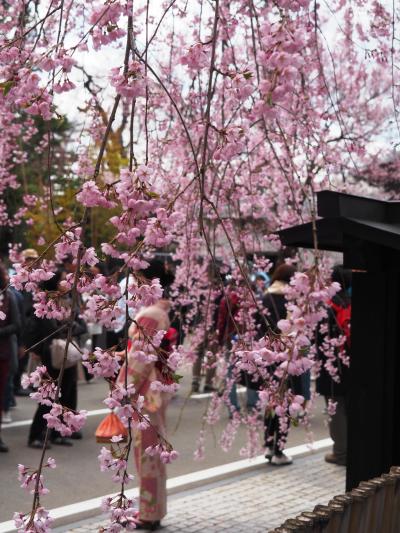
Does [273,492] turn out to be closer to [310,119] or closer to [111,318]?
[310,119]

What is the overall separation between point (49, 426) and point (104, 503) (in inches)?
16.1

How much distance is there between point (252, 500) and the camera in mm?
6578

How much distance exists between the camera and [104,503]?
2.88 metres

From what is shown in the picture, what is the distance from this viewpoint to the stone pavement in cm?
584

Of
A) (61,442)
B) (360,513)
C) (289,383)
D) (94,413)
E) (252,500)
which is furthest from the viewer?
(94,413)

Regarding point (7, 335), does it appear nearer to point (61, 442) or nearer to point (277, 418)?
point (61, 442)

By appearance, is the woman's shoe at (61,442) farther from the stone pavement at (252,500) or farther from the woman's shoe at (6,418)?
the stone pavement at (252,500)

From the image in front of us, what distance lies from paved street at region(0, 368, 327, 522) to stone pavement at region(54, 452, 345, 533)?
0.51 m

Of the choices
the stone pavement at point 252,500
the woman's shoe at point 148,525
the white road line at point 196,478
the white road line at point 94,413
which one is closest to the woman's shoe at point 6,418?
the white road line at point 94,413

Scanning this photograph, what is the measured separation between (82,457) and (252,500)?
200 cm

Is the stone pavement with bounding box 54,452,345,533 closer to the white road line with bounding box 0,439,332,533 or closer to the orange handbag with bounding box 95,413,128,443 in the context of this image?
the white road line with bounding box 0,439,332,533

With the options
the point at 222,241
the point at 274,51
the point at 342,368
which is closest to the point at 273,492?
the point at 342,368

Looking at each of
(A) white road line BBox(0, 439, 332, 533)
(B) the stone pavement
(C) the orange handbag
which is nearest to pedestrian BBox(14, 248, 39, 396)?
(C) the orange handbag

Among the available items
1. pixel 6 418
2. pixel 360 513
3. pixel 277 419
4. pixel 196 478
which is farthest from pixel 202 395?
pixel 360 513
